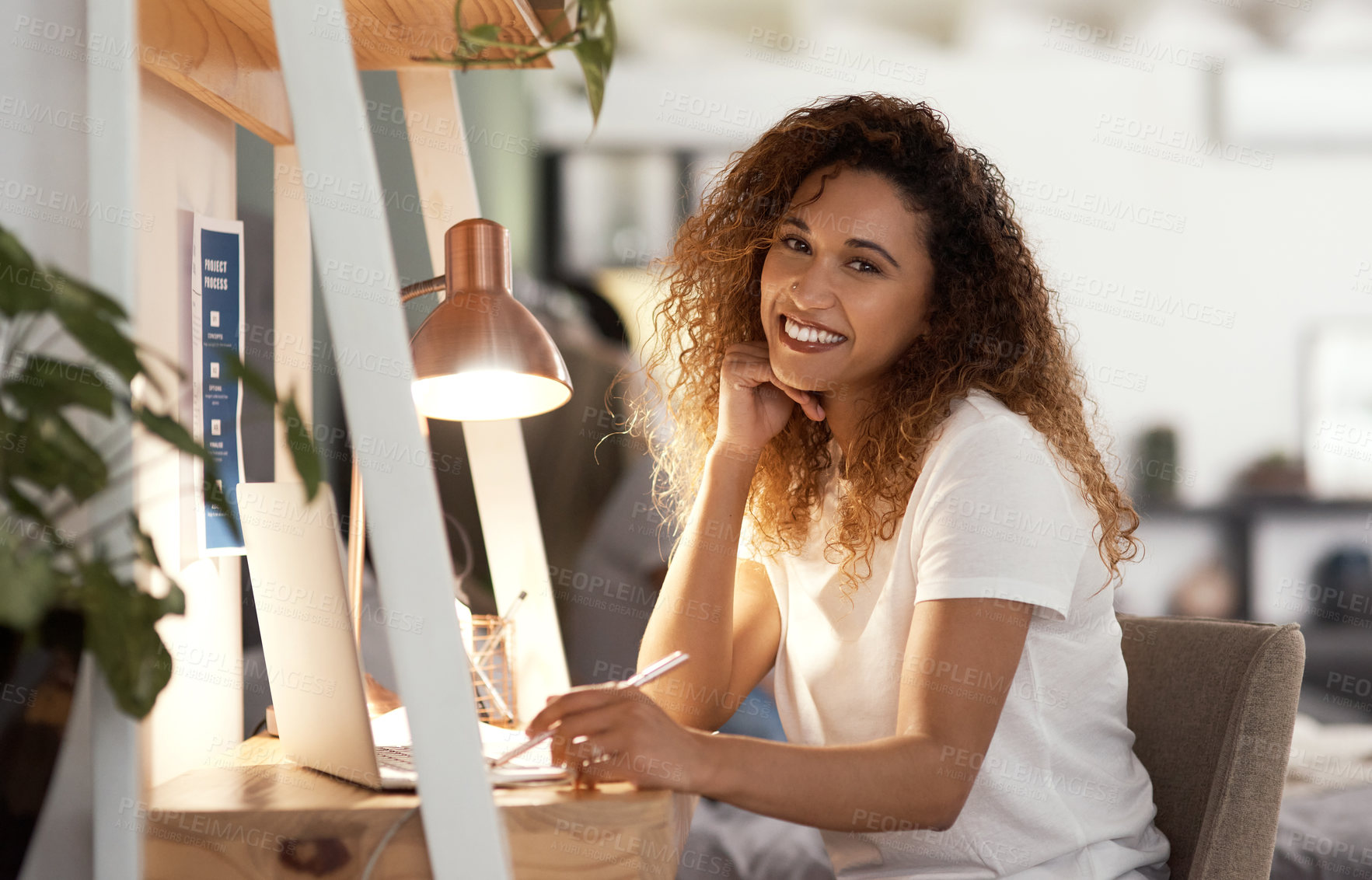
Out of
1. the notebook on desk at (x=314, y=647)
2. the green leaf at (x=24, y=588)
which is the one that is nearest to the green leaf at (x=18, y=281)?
the green leaf at (x=24, y=588)

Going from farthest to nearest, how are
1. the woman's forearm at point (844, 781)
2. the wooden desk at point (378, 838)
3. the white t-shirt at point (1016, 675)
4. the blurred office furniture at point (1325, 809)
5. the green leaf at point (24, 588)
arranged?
1. the blurred office furniture at point (1325, 809)
2. the white t-shirt at point (1016, 675)
3. the woman's forearm at point (844, 781)
4. the wooden desk at point (378, 838)
5. the green leaf at point (24, 588)

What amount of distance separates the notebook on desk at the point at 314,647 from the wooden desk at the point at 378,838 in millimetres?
46

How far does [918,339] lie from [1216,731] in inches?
21.2

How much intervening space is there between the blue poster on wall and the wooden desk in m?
0.33

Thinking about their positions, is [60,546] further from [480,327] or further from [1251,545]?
[1251,545]

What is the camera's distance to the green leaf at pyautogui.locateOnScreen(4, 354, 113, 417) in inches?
23.0

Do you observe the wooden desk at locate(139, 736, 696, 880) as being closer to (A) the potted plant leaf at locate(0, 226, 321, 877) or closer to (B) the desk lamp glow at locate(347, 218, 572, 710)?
(A) the potted plant leaf at locate(0, 226, 321, 877)

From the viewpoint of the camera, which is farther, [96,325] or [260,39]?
[260,39]

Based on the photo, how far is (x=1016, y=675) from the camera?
42.1 inches

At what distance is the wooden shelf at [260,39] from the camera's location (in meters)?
0.95

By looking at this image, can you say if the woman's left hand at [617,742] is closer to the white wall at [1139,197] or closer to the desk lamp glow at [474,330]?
the desk lamp glow at [474,330]

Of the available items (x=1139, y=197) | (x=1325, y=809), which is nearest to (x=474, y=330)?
(x=1325, y=809)

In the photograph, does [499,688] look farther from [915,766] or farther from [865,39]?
[865,39]

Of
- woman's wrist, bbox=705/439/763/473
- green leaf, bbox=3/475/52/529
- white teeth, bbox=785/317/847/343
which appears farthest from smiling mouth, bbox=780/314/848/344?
green leaf, bbox=3/475/52/529
